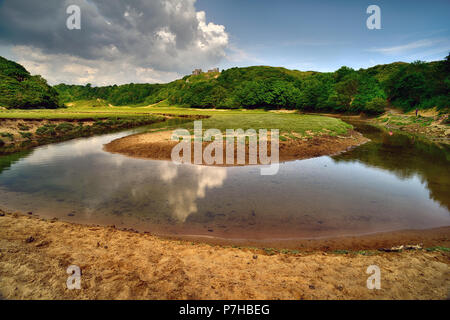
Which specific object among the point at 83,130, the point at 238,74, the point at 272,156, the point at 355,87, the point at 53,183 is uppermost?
the point at 238,74

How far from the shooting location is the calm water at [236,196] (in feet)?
24.9

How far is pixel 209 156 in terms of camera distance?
55.0ft

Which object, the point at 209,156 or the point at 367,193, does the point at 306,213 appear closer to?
the point at 367,193

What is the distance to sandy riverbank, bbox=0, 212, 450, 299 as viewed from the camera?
13.1 feet

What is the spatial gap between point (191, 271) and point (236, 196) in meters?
5.51

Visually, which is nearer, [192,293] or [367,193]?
[192,293]

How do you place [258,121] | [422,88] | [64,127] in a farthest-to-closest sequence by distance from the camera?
[422,88] → [258,121] → [64,127]

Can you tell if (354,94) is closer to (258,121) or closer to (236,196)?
(258,121)

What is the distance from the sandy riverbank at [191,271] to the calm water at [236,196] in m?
1.57

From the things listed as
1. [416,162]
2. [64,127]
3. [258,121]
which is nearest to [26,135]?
[64,127]

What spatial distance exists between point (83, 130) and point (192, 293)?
40.6m

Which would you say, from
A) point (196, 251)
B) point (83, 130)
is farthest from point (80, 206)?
point (83, 130)

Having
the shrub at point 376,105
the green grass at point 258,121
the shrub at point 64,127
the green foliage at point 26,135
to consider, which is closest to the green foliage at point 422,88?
the shrub at point 376,105

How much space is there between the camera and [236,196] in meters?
9.98
